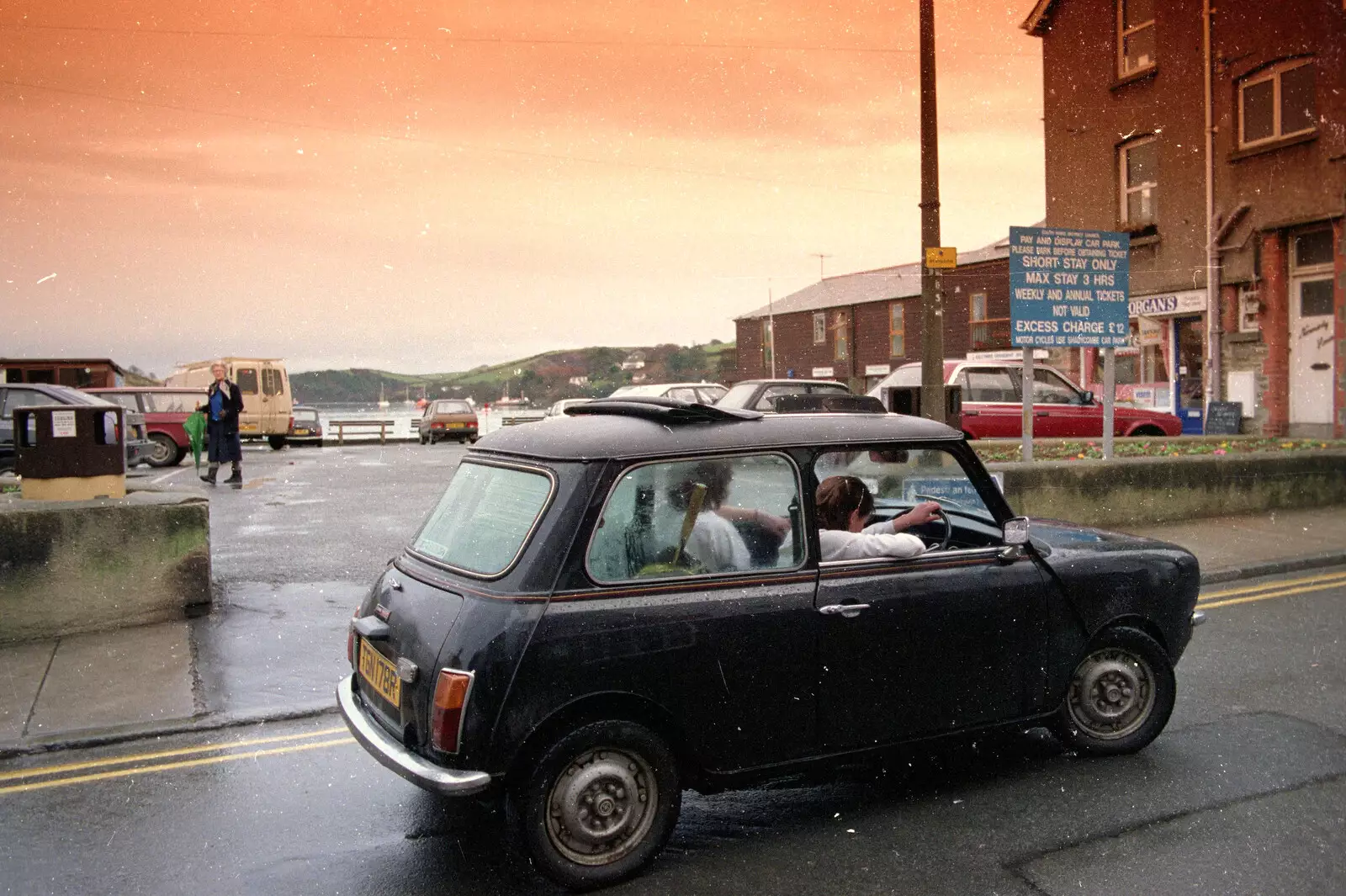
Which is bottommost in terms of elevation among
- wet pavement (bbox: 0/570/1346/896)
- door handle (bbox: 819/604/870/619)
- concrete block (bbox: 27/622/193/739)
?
wet pavement (bbox: 0/570/1346/896)

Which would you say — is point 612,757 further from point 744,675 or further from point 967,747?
point 967,747

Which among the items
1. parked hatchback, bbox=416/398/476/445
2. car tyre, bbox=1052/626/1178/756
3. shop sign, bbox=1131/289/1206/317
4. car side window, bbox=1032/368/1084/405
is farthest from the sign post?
parked hatchback, bbox=416/398/476/445

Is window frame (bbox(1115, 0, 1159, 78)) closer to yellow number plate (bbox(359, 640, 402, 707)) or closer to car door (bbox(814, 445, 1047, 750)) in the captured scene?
car door (bbox(814, 445, 1047, 750))

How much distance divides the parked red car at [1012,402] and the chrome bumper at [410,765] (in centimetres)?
1436

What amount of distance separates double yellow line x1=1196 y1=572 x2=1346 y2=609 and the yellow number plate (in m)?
6.62

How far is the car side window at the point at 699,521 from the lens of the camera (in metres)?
3.75

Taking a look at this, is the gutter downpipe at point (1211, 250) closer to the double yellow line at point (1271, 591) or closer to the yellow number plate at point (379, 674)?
the double yellow line at point (1271, 591)

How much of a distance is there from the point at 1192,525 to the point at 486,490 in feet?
33.5

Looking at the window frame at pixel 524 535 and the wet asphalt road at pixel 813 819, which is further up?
the window frame at pixel 524 535

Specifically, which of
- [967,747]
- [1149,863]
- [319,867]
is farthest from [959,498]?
[319,867]

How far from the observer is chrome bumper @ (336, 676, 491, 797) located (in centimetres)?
342

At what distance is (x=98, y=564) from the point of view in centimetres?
739

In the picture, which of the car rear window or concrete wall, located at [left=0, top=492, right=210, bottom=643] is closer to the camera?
the car rear window

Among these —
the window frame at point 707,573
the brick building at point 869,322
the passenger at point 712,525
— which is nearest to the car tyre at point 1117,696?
the window frame at point 707,573
